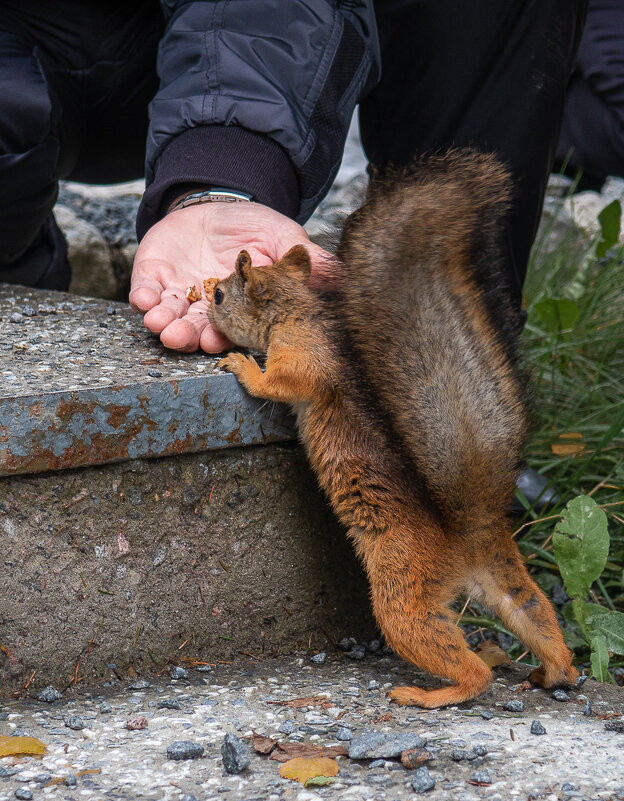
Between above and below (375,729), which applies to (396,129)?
above

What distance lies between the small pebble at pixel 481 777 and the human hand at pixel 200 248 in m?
1.30

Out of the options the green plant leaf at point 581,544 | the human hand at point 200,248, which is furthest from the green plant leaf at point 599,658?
the human hand at point 200,248

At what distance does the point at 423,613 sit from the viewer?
6.23ft

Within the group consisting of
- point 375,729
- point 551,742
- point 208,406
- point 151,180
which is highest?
point 151,180

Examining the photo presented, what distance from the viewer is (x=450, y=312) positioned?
1.98 m

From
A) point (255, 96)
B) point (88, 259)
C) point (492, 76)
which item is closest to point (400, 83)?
point (492, 76)

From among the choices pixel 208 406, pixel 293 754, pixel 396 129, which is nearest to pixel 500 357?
pixel 208 406

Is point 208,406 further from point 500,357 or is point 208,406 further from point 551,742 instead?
point 551,742

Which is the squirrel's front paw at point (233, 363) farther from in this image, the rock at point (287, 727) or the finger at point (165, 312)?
the rock at point (287, 727)

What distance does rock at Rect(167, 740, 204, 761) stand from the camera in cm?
163

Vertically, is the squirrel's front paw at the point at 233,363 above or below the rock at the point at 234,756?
above

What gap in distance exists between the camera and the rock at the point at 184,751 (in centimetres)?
163

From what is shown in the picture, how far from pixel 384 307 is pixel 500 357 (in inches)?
12.5

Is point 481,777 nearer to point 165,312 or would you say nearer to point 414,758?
point 414,758
